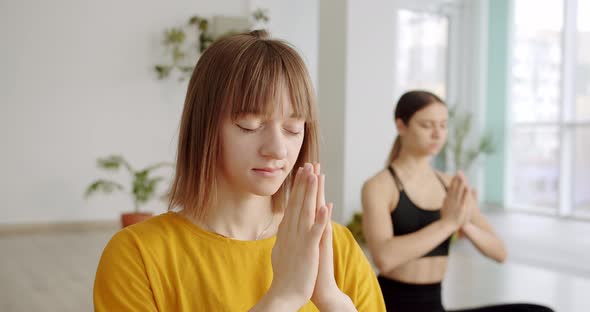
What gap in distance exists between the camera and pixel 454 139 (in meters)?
7.83

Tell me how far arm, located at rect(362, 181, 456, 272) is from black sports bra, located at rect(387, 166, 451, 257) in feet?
Result: 0.14

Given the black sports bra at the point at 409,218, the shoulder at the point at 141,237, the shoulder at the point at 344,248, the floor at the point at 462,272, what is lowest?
the floor at the point at 462,272

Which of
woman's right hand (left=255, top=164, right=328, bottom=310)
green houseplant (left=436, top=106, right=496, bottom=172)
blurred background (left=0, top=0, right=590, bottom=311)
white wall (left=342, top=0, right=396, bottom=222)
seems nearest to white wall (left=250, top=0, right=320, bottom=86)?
blurred background (left=0, top=0, right=590, bottom=311)

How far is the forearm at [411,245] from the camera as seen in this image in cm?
191

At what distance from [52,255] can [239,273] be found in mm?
4026

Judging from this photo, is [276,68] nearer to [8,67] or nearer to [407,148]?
[407,148]

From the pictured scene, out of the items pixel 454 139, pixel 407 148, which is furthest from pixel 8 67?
pixel 454 139

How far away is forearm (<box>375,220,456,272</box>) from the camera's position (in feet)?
6.27

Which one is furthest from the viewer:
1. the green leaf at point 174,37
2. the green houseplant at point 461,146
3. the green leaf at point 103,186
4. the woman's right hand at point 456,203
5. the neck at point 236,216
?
the green houseplant at point 461,146

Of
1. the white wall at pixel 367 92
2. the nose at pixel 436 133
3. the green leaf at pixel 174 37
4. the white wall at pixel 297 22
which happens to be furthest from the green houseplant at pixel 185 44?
the nose at pixel 436 133

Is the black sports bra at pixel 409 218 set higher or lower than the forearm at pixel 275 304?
lower

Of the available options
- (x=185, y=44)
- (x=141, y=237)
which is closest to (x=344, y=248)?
(x=141, y=237)

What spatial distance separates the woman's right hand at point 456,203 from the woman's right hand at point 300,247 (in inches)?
42.5

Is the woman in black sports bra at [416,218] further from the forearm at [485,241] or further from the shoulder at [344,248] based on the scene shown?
the shoulder at [344,248]
